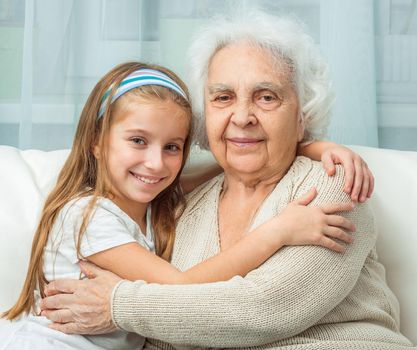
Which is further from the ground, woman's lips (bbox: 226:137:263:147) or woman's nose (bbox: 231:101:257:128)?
woman's nose (bbox: 231:101:257:128)

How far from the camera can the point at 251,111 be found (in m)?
1.95

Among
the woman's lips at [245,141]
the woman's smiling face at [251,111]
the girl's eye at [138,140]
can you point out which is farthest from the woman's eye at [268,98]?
the girl's eye at [138,140]

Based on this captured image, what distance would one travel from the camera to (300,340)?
177 centimetres

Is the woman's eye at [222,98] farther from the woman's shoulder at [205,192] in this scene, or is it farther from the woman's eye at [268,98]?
the woman's shoulder at [205,192]

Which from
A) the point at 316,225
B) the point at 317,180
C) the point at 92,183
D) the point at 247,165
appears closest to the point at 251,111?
the point at 247,165

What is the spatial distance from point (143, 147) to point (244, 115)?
0.27m

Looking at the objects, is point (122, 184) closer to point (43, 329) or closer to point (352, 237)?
point (43, 329)

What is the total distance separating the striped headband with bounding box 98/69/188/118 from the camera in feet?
6.64

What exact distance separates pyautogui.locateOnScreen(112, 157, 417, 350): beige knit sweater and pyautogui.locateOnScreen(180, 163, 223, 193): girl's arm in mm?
451

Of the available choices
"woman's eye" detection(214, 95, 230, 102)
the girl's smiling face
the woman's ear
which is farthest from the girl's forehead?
the woman's ear

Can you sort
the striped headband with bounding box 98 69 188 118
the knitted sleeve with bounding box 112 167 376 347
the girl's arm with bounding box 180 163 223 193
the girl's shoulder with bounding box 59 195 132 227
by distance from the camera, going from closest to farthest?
1. the knitted sleeve with bounding box 112 167 376 347
2. the girl's shoulder with bounding box 59 195 132 227
3. the striped headband with bounding box 98 69 188 118
4. the girl's arm with bounding box 180 163 223 193

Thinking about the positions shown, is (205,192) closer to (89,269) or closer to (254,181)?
(254,181)

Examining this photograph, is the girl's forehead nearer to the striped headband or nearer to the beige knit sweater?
the striped headband

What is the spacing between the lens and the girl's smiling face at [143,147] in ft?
6.44
